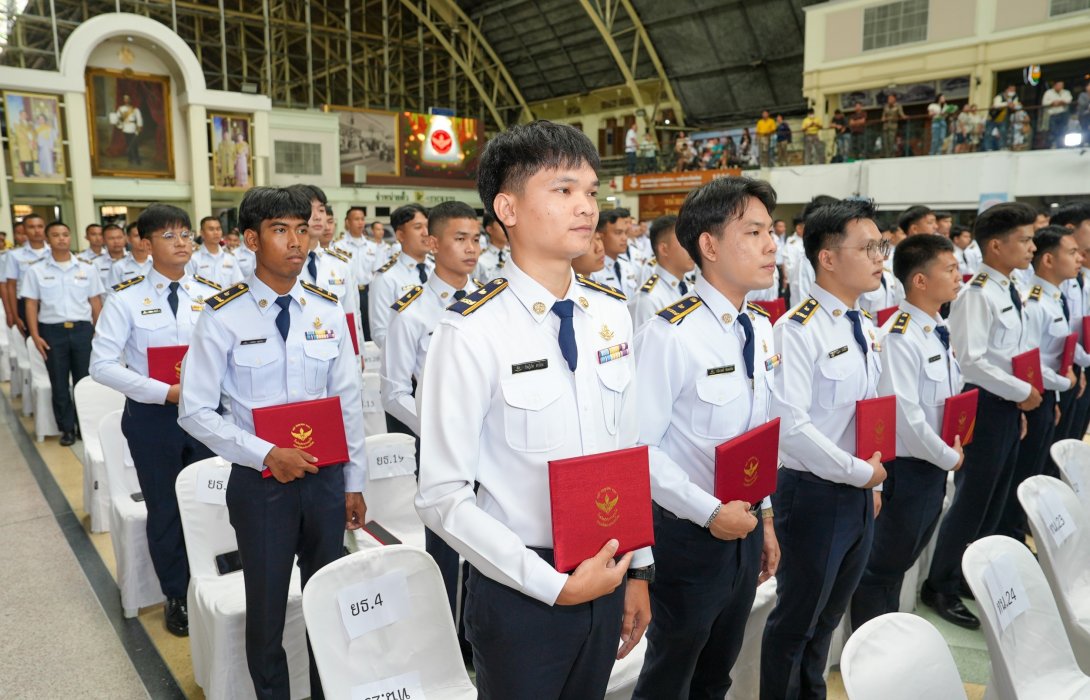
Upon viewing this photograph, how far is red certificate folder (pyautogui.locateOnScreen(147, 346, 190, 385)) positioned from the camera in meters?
2.74

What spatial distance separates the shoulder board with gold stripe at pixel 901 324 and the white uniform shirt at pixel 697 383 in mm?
828

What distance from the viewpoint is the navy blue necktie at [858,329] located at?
2.29m

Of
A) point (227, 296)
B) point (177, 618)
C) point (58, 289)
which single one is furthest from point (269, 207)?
point (58, 289)

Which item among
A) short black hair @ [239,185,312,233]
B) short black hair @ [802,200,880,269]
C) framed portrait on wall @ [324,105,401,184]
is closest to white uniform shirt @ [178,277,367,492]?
short black hair @ [239,185,312,233]

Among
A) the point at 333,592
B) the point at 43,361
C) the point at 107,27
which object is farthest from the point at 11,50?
the point at 333,592

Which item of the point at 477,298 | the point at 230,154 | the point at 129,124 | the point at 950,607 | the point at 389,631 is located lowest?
the point at 950,607

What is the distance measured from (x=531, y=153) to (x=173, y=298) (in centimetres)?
235

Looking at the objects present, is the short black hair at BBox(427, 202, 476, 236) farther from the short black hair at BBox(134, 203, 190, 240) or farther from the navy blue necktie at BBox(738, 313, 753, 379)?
the navy blue necktie at BBox(738, 313, 753, 379)

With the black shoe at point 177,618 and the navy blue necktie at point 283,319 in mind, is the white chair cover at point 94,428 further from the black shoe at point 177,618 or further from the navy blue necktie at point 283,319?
the navy blue necktie at point 283,319

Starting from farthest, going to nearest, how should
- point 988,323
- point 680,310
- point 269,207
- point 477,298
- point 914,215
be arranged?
1. point 914,215
2. point 988,323
3. point 269,207
4. point 680,310
5. point 477,298

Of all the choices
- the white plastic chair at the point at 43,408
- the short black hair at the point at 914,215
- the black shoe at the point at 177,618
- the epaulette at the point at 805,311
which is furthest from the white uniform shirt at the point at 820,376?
the white plastic chair at the point at 43,408

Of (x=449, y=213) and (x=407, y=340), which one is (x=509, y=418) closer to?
(x=407, y=340)

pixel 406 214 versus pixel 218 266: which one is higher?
pixel 406 214

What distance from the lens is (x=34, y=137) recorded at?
14969 mm
